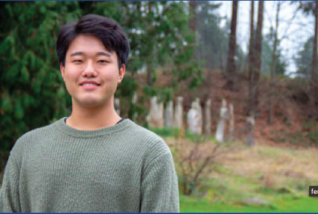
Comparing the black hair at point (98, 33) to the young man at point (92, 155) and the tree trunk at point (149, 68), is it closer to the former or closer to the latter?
the young man at point (92, 155)

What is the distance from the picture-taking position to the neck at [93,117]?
1041 mm

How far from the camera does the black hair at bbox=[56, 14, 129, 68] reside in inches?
40.1

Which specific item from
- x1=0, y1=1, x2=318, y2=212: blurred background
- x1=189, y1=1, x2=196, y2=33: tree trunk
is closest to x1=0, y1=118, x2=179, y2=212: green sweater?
x1=0, y1=1, x2=318, y2=212: blurred background

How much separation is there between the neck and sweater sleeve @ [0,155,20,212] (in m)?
0.18

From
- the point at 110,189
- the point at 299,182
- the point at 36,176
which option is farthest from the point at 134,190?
the point at 299,182

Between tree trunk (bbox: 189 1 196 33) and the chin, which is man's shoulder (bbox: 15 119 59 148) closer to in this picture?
the chin

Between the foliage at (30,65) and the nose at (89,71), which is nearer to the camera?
the nose at (89,71)

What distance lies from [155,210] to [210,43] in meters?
3.56

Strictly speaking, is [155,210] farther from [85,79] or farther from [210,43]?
[210,43]

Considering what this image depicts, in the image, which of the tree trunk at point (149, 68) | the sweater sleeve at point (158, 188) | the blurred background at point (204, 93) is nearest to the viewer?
the sweater sleeve at point (158, 188)

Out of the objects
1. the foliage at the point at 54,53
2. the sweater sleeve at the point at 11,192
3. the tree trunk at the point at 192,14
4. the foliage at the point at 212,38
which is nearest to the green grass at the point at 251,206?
the foliage at the point at 54,53

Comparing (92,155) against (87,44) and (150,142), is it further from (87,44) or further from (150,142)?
(87,44)

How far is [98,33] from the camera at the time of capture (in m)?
1.02

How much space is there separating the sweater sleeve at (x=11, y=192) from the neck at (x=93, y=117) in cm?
18
